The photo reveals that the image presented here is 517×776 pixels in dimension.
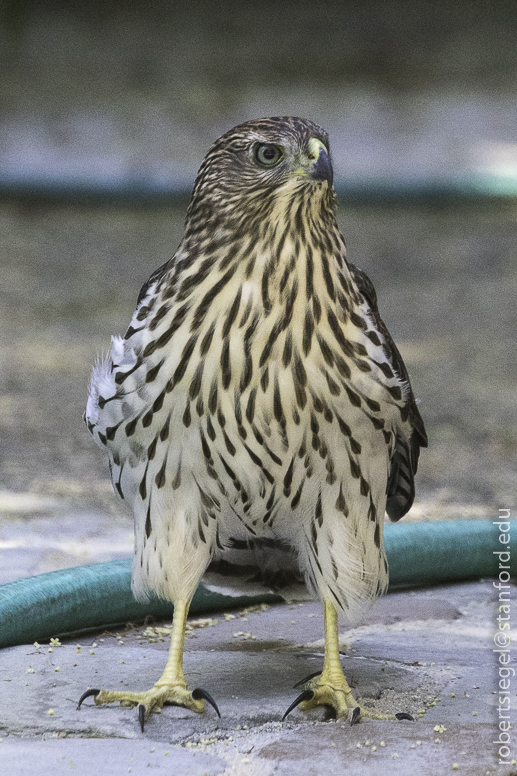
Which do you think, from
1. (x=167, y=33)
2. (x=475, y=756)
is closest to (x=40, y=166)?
(x=167, y=33)

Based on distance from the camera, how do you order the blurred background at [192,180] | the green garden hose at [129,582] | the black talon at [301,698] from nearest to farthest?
1. the black talon at [301,698]
2. the green garden hose at [129,582]
3. the blurred background at [192,180]

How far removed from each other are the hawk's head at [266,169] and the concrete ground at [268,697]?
4.05 feet

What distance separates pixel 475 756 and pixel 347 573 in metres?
0.58

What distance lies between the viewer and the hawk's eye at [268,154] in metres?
2.67

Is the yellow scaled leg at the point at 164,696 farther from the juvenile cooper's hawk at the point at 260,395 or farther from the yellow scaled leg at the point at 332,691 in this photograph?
the yellow scaled leg at the point at 332,691

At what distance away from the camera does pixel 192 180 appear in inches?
515

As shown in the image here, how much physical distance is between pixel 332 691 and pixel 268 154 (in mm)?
1335

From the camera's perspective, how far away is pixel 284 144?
8.66ft

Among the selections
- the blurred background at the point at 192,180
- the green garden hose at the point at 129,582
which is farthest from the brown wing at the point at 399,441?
the blurred background at the point at 192,180

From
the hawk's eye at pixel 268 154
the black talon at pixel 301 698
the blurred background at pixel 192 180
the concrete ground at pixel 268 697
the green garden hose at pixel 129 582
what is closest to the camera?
the concrete ground at pixel 268 697

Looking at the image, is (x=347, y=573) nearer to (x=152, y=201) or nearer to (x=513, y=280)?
(x=513, y=280)

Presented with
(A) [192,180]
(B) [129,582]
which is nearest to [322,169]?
(B) [129,582]

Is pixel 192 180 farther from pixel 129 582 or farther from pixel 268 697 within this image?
pixel 268 697

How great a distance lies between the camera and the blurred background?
5707mm
